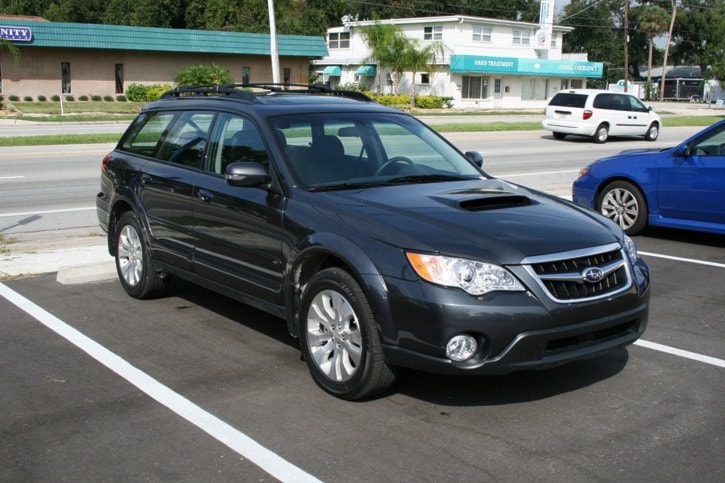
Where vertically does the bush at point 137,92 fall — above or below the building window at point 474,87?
below

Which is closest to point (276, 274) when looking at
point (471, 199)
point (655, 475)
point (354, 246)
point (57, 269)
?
point (354, 246)

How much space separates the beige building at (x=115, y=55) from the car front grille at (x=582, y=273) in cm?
4977

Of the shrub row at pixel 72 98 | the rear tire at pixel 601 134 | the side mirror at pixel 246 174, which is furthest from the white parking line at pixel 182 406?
the shrub row at pixel 72 98

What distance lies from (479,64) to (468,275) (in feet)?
205

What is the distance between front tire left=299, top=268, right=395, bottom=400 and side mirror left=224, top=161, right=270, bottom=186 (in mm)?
841

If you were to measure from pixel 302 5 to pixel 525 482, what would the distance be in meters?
79.1

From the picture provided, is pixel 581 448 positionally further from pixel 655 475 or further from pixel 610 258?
pixel 610 258

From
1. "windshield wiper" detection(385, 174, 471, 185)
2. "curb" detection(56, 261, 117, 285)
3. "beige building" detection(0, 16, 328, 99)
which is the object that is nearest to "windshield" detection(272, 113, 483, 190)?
"windshield wiper" detection(385, 174, 471, 185)

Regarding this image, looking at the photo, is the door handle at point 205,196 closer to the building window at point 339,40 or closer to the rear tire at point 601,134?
the rear tire at point 601,134

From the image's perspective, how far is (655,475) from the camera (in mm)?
4070

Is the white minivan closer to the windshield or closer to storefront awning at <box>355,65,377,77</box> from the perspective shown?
the windshield

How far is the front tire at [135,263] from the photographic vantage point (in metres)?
7.14

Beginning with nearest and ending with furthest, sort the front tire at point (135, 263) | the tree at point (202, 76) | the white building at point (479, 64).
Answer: the front tire at point (135, 263)
the tree at point (202, 76)
the white building at point (479, 64)

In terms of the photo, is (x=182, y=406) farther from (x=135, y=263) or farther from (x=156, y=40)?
(x=156, y=40)
